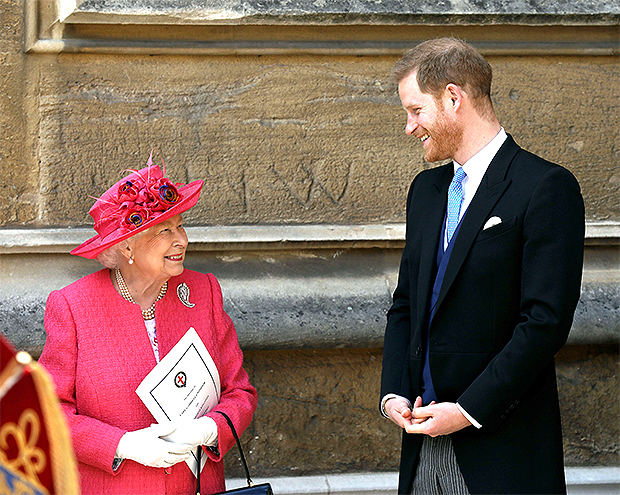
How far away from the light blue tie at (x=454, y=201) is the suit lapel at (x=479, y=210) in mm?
79

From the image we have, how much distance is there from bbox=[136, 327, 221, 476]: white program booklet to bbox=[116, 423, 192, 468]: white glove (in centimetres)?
4

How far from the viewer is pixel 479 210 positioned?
2021 mm

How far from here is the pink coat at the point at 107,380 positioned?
2092 millimetres

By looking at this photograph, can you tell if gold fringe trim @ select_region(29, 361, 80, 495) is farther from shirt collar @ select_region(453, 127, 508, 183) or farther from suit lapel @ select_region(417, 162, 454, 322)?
shirt collar @ select_region(453, 127, 508, 183)

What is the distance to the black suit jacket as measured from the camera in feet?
6.18

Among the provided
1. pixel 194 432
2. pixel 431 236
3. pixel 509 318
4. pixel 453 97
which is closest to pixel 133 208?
pixel 194 432

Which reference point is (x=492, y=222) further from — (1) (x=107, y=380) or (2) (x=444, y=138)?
(1) (x=107, y=380)

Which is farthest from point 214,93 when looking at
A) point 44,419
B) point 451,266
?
point 44,419

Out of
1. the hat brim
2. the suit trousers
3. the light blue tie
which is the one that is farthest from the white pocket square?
the hat brim

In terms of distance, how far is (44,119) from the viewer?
3.12 metres

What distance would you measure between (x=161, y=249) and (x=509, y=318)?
3.47 feet

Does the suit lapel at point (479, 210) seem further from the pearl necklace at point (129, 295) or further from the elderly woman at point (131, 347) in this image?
the pearl necklace at point (129, 295)

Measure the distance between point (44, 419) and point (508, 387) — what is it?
1259mm

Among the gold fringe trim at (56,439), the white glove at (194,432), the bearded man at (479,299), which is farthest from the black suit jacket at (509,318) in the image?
the gold fringe trim at (56,439)
